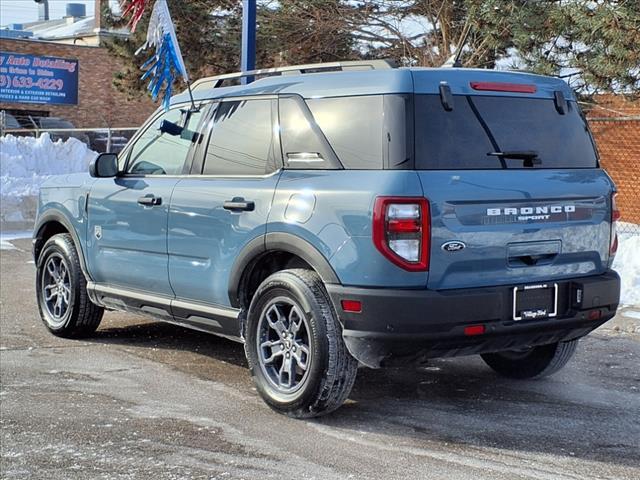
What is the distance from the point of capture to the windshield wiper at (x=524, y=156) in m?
Result: 5.15

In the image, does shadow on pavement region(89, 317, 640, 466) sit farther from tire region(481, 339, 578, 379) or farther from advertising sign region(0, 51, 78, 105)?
advertising sign region(0, 51, 78, 105)

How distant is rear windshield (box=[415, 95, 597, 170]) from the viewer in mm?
4957

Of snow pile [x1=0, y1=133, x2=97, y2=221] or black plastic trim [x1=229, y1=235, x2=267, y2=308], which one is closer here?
black plastic trim [x1=229, y1=235, x2=267, y2=308]

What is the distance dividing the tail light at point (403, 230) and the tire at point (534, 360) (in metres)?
1.85

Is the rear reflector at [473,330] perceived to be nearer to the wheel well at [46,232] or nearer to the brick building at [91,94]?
the wheel well at [46,232]

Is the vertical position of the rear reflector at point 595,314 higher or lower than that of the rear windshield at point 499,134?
lower

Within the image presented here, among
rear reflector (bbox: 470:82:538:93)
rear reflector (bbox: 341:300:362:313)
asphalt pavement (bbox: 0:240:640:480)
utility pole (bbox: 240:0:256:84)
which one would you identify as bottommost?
asphalt pavement (bbox: 0:240:640:480)

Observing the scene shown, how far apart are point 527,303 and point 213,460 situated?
187 cm

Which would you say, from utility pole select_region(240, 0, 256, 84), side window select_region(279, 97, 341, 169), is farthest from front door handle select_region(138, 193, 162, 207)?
utility pole select_region(240, 0, 256, 84)

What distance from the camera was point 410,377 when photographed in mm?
6305

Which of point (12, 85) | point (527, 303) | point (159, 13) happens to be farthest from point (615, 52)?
point (12, 85)

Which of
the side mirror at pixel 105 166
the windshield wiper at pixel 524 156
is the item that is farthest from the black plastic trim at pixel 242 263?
the side mirror at pixel 105 166

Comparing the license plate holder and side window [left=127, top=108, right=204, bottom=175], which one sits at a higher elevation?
side window [left=127, top=108, right=204, bottom=175]

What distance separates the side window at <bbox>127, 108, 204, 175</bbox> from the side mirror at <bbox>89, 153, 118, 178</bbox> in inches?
4.3
